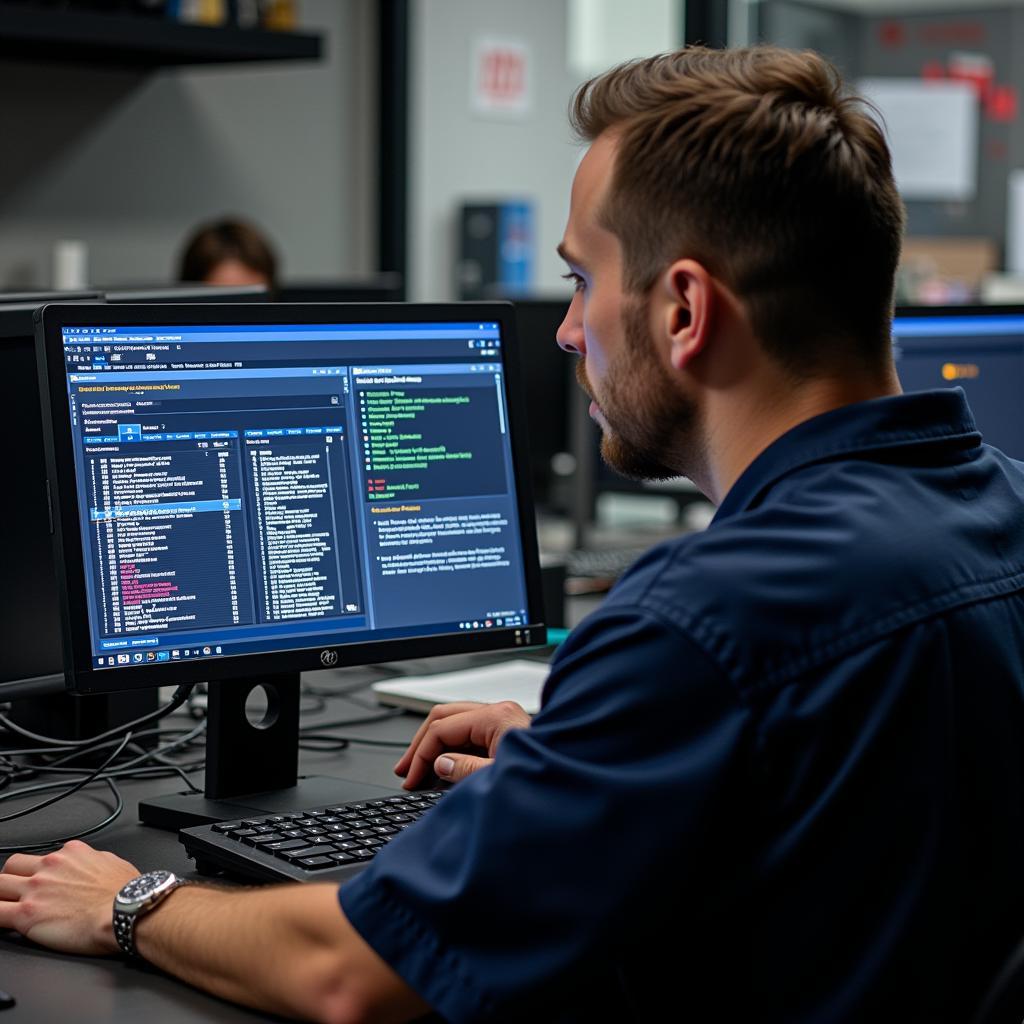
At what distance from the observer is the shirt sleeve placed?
823mm

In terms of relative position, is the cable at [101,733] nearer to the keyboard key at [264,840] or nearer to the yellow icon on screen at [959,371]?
the keyboard key at [264,840]

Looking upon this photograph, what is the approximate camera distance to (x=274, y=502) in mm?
1319

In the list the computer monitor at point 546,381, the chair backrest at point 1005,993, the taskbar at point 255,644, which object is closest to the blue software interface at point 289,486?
the taskbar at point 255,644

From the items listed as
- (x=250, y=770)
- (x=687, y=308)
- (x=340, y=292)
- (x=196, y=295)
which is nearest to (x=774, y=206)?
(x=687, y=308)

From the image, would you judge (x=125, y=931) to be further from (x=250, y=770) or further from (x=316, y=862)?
(x=250, y=770)

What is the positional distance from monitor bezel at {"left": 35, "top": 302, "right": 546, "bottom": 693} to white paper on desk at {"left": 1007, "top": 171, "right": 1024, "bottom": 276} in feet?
13.1

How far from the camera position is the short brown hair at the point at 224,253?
3.81 metres

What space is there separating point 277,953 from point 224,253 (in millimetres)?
3099

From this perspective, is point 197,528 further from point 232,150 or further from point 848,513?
point 232,150

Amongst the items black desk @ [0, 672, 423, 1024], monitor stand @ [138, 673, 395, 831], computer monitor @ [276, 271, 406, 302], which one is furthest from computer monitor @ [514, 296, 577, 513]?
black desk @ [0, 672, 423, 1024]

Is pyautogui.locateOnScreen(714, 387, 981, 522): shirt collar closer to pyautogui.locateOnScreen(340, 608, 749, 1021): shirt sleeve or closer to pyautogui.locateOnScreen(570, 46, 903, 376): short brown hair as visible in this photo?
pyautogui.locateOnScreen(570, 46, 903, 376): short brown hair

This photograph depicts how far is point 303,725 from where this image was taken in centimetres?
168

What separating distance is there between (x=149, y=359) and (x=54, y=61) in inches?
125

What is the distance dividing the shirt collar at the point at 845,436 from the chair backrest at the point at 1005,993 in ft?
1.00
